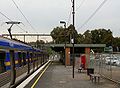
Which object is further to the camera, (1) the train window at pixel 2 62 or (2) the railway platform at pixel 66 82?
(2) the railway platform at pixel 66 82

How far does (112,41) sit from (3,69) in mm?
113902

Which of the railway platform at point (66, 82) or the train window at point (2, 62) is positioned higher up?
the train window at point (2, 62)

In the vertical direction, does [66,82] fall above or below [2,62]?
below

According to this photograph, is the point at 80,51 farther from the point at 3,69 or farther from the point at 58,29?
the point at 3,69

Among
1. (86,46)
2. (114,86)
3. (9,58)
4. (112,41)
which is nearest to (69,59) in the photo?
(86,46)

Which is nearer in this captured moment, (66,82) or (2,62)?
(2,62)

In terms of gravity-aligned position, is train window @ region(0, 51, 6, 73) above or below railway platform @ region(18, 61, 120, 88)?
above

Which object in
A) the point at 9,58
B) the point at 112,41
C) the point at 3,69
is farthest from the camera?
the point at 112,41

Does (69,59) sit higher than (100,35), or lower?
lower

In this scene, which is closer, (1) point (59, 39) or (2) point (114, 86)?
(2) point (114, 86)

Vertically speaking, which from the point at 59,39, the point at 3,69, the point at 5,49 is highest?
the point at 59,39

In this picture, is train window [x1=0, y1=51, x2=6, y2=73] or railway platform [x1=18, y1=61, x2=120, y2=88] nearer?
train window [x1=0, y1=51, x2=6, y2=73]

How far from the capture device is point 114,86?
1912 centimetres

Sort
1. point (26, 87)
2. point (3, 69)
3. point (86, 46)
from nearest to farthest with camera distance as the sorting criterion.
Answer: point (3, 69)
point (26, 87)
point (86, 46)
